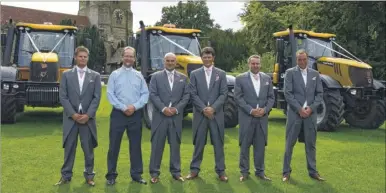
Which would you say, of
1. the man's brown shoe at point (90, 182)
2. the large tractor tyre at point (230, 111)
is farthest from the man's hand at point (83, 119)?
the large tractor tyre at point (230, 111)

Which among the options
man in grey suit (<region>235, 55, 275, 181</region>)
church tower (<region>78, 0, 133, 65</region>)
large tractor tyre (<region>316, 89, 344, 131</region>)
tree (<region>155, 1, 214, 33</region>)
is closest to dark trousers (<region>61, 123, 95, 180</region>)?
man in grey suit (<region>235, 55, 275, 181</region>)

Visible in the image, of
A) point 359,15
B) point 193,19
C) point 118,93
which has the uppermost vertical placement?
point 193,19

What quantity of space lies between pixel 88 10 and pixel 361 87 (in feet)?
256

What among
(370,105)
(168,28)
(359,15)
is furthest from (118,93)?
(359,15)

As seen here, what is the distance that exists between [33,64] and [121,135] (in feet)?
22.0

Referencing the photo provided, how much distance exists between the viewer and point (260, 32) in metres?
28.1

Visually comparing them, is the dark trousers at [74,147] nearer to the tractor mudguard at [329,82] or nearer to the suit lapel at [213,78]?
the suit lapel at [213,78]

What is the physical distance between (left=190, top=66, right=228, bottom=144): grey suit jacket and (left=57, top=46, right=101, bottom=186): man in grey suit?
4.16 ft

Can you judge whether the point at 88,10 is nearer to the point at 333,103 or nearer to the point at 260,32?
the point at 260,32

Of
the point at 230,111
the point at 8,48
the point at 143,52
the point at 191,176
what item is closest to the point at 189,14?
the point at 8,48

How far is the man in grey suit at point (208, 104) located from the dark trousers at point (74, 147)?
4.28 feet

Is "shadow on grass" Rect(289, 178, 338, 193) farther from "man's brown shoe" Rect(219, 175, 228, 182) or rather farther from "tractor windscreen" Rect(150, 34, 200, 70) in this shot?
"tractor windscreen" Rect(150, 34, 200, 70)

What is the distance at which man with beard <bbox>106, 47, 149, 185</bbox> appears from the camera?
227 inches

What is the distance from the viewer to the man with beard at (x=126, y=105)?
5.75 m
